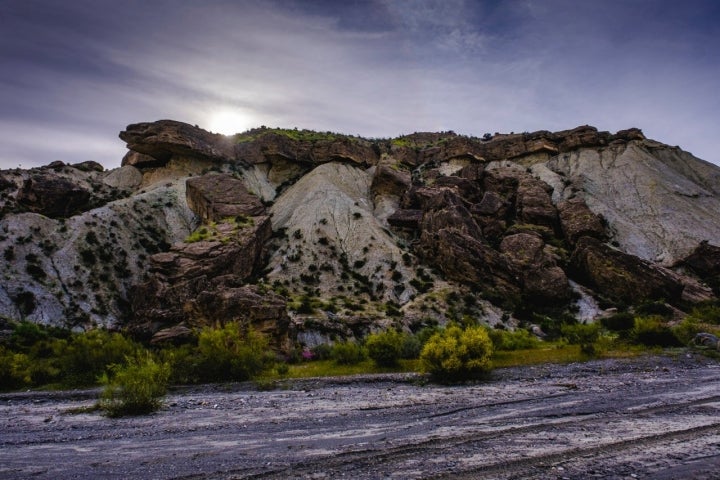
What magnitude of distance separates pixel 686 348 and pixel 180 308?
35.4 m

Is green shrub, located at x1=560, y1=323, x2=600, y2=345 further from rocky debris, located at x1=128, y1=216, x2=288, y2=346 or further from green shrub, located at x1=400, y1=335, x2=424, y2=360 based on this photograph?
rocky debris, located at x1=128, y1=216, x2=288, y2=346

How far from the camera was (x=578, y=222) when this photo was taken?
5650cm

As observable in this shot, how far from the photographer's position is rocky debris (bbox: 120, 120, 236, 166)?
70.1m

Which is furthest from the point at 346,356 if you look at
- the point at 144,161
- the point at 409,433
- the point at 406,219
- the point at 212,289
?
the point at 144,161

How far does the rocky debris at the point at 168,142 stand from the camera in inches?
2758

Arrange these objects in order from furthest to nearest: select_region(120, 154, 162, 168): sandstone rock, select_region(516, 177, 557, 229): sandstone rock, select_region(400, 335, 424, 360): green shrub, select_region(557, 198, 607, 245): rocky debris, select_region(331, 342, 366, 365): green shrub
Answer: select_region(120, 154, 162, 168): sandstone rock < select_region(516, 177, 557, 229): sandstone rock < select_region(557, 198, 607, 245): rocky debris < select_region(400, 335, 424, 360): green shrub < select_region(331, 342, 366, 365): green shrub

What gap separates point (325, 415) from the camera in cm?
1266

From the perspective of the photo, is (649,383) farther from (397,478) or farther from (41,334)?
(41,334)

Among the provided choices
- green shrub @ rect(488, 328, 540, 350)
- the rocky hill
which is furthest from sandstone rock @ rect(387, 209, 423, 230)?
green shrub @ rect(488, 328, 540, 350)

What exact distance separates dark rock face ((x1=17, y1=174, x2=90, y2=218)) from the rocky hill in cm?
25

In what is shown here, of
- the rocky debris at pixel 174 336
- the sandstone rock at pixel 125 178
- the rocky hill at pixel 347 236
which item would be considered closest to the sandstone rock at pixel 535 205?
the rocky hill at pixel 347 236

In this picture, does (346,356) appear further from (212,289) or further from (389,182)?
(389,182)

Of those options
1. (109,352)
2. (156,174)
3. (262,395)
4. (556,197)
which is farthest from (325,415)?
(156,174)

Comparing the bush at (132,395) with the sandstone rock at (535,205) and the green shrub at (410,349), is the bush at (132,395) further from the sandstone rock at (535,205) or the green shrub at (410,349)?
the sandstone rock at (535,205)
